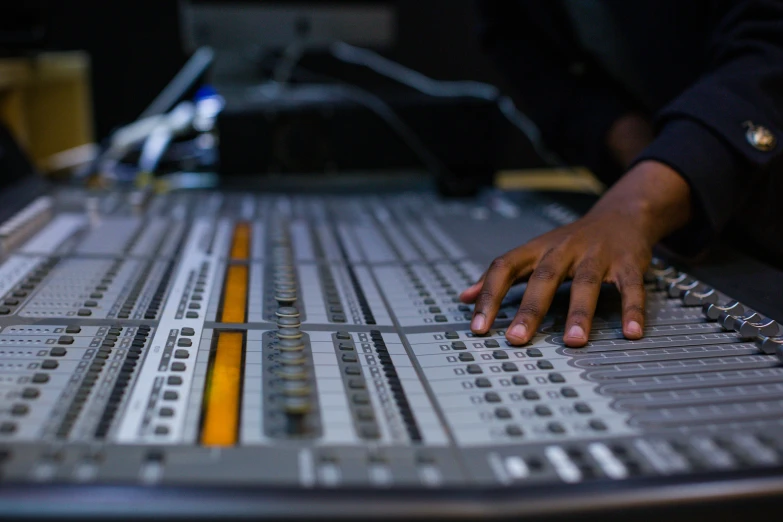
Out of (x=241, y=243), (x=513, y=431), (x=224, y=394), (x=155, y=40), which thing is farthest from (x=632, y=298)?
(x=155, y=40)

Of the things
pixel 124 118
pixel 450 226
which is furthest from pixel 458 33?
pixel 450 226

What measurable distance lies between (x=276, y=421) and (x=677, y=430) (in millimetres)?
257

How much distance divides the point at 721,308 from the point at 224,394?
45 centimetres

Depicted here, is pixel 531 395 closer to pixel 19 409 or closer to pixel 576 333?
pixel 576 333

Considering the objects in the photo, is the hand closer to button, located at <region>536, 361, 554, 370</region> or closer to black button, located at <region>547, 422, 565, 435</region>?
button, located at <region>536, 361, 554, 370</region>

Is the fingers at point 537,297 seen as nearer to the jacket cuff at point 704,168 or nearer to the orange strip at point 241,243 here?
the jacket cuff at point 704,168

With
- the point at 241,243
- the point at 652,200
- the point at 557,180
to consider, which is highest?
the point at 652,200

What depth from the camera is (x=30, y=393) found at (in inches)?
18.8

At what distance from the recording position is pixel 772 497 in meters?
0.39

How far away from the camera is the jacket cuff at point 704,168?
0.79 m

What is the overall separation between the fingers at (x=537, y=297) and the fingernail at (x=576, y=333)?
0.10 ft

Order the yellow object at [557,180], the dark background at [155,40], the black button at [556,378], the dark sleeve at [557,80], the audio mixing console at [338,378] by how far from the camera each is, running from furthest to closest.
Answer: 1. the dark background at [155,40]
2. the yellow object at [557,180]
3. the dark sleeve at [557,80]
4. the black button at [556,378]
5. the audio mixing console at [338,378]

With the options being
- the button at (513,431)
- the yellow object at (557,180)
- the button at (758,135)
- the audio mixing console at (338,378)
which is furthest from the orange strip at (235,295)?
the yellow object at (557,180)

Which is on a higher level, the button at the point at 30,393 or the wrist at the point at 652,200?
the wrist at the point at 652,200
